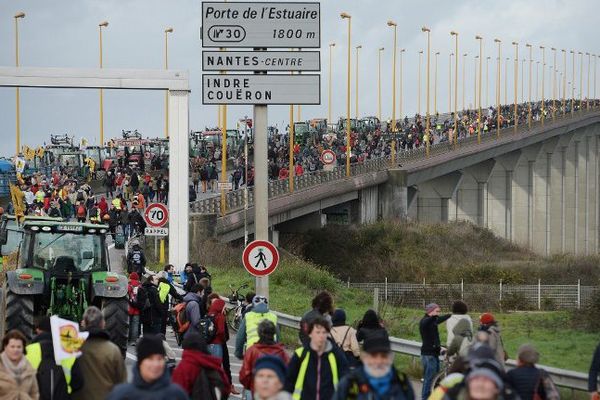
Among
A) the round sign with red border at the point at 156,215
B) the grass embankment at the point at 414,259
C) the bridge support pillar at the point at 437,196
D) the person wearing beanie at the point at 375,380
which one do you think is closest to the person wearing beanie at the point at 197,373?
the person wearing beanie at the point at 375,380

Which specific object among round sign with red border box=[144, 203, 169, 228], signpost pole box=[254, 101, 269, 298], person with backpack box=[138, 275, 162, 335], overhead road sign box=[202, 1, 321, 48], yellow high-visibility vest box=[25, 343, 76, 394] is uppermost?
overhead road sign box=[202, 1, 321, 48]

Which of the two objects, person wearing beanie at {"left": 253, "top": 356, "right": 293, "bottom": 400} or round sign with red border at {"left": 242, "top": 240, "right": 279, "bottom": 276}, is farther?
round sign with red border at {"left": 242, "top": 240, "right": 279, "bottom": 276}

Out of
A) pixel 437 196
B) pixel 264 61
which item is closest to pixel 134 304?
pixel 264 61

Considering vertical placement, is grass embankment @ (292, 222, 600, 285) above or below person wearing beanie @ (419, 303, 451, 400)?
below

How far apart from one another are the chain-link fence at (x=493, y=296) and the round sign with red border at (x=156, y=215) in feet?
41.2

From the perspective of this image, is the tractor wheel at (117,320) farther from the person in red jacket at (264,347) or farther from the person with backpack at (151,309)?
the person in red jacket at (264,347)

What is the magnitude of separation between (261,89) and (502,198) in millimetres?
118678

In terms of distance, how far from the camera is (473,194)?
448ft

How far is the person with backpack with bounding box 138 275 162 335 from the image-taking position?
2584 cm

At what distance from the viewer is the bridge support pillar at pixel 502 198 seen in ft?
463

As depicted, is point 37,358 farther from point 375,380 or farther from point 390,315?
point 390,315

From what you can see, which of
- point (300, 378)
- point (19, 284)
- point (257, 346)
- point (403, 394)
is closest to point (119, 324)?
point (19, 284)

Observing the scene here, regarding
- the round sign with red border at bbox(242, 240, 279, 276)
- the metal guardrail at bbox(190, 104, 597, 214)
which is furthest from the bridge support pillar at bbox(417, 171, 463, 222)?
the round sign with red border at bbox(242, 240, 279, 276)

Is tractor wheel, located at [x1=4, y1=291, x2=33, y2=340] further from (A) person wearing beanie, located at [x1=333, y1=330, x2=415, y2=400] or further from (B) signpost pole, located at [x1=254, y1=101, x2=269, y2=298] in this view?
(A) person wearing beanie, located at [x1=333, y1=330, x2=415, y2=400]
